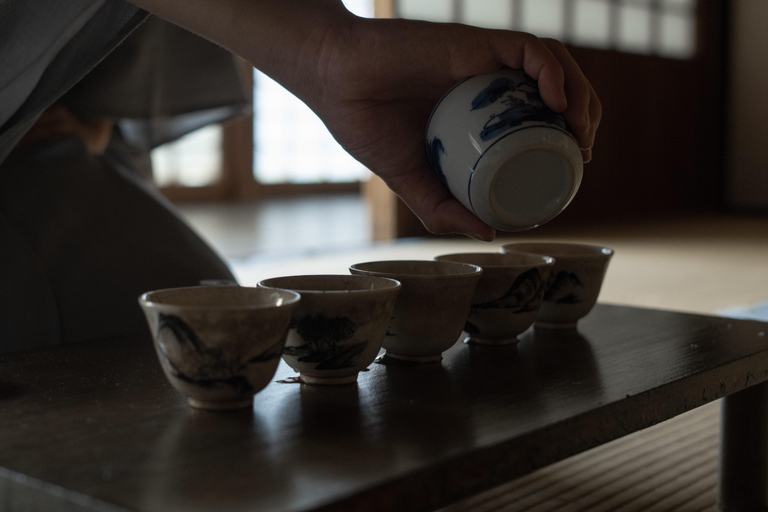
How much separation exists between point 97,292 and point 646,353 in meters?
0.71

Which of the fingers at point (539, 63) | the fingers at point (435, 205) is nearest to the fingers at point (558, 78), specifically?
the fingers at point (539, 63)

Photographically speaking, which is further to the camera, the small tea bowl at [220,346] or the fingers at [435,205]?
the fingers at [435,205]

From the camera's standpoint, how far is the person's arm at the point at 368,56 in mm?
729

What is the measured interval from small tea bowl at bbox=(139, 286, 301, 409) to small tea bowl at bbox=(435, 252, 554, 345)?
0.25 meters

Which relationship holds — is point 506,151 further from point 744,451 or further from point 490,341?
point 744,451

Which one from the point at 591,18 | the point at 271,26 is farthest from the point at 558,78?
the point at 591,18

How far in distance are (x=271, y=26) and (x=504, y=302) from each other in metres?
0.33

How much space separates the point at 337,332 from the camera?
0.61 m

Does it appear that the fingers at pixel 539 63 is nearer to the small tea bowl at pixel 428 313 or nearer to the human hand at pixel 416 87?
the human hand at pixel 416 87

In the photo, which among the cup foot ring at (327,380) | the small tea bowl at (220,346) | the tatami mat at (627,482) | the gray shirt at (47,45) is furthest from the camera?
the tatami mat at (627,482)

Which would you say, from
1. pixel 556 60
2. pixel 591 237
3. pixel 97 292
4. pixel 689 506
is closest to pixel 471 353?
pixel 556 60

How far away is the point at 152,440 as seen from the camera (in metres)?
0.50

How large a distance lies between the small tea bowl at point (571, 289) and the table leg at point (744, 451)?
231mm

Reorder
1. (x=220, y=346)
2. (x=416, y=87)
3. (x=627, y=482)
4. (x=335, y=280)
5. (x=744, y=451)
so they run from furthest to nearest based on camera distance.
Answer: (x=627, y=482)
(x=744, y=451)
(x=416, y=87)
(x=335, y=280)
(x=220, y=346)
